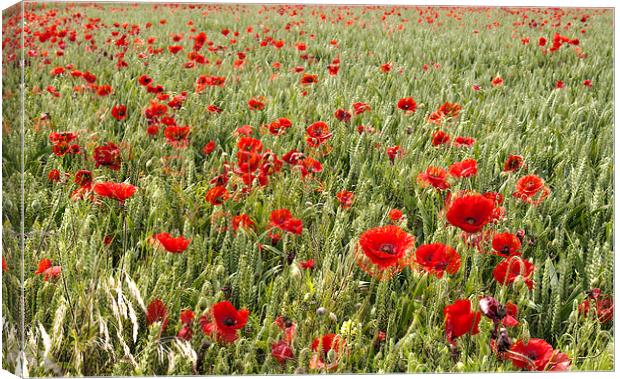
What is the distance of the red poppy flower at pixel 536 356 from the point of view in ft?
6.97

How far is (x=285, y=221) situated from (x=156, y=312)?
35 cm

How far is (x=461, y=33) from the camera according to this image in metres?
2.40

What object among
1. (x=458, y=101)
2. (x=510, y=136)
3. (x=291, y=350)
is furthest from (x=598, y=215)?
(x=291, y=350)

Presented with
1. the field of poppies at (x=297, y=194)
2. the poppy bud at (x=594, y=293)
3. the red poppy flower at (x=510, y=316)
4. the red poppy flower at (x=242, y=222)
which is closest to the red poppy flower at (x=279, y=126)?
the field of poppies at (x=297, y=194)

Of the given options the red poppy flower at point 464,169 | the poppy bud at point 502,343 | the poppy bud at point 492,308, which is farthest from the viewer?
the red poppy flower at point 464,169

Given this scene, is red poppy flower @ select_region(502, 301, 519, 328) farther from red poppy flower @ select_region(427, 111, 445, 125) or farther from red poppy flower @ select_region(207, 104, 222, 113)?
red poppy flower @ select_region(207, 104, 222, 113)

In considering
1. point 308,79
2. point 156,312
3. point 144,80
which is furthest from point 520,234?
point 144,80

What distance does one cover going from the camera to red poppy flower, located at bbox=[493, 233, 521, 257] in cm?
217

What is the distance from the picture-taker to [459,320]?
2086mm

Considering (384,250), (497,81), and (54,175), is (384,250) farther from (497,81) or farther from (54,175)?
(54,175)

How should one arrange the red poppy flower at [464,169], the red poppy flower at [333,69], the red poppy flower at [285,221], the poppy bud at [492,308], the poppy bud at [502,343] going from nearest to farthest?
the poppy bud at [492,308]
the poppy bud at [502,343]
the red poppy flower at [285,221]
the red poppy flower at [464,169]
the red poppy flower at [333,69]

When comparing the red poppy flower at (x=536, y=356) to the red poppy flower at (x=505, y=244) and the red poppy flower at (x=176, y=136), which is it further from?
the red poppy flower at (x=176, y=136)

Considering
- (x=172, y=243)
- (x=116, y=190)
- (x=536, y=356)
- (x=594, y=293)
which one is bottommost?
(x=536, y=356)

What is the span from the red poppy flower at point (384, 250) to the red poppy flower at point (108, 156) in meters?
0.58
